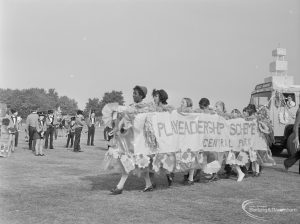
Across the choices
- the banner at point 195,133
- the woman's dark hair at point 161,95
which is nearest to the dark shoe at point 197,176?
the banner at point 195,133

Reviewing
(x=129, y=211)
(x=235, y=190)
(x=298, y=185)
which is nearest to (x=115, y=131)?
(x=129, y=211)

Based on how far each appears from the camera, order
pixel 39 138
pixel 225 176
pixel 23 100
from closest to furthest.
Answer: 1. pixel 225 176
2. pixel 39 138
3. pixel 23 100

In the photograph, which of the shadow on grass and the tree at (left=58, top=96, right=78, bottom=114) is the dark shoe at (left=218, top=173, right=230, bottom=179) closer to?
the shadow on grass

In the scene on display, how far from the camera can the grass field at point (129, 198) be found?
5.62m

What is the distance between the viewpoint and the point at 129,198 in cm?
698

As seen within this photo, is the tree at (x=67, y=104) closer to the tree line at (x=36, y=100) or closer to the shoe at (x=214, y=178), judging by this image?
the tree line at (x=36, y=100)

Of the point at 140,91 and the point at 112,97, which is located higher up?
the point at 112,97

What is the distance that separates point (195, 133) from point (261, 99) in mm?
10572

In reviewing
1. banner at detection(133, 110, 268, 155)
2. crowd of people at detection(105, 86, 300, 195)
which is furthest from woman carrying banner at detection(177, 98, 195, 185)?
banner at detection(133, 110, 268, 155)

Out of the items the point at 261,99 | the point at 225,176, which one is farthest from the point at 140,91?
the point at 261,99

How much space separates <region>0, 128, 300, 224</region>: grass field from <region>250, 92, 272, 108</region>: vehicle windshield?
800 centimetres

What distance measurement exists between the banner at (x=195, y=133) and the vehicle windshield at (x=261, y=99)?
25.5 feet

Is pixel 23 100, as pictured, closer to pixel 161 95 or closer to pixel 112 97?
pixel 112 97

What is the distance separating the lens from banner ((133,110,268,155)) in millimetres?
7715
